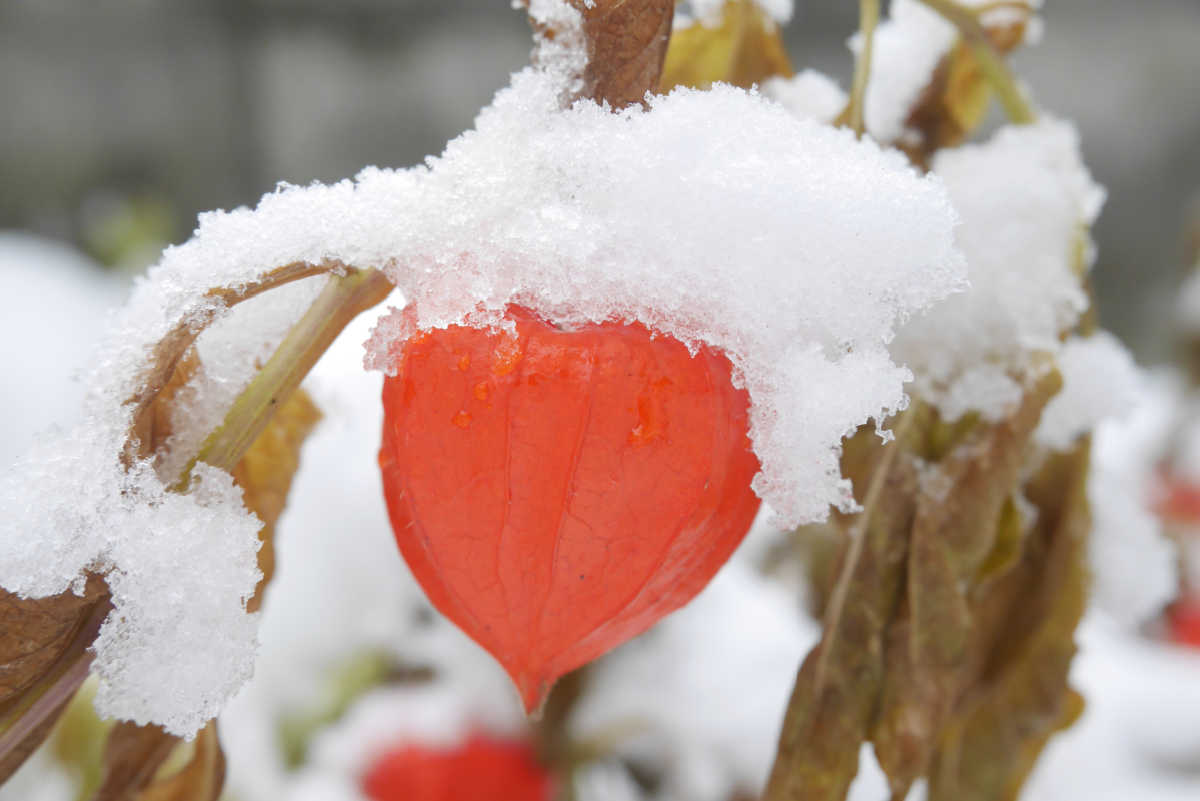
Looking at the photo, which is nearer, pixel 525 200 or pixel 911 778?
pixel 525 200

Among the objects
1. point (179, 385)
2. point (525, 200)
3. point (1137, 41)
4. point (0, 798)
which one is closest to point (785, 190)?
point (525, 200)

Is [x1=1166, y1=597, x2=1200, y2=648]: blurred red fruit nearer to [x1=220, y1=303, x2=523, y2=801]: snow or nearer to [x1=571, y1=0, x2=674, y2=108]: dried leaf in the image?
[x1=220, y1=303, x2=523, y2=801]: snow

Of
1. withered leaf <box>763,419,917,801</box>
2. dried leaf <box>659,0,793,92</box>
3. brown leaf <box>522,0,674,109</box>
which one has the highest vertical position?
dried leaf <box>659,0,793,92</box>

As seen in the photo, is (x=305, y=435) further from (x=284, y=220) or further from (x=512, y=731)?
(x=512, y=731)

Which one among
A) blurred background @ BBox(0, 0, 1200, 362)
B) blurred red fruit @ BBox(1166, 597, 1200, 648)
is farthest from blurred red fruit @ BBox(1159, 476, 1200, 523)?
blurred background @ BBox(0, 0, 1200, 362)

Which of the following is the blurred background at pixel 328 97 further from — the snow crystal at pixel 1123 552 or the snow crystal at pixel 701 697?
the snow crystal at pixel 1123 552

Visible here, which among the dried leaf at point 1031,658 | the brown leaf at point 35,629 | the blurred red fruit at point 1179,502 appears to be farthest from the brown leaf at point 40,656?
the blurred red fruit at point 1179,502
